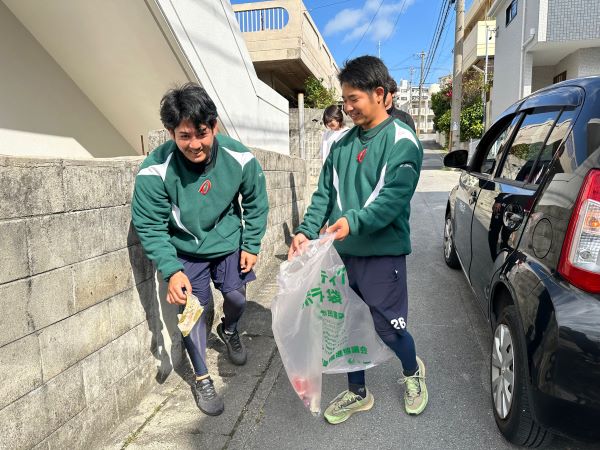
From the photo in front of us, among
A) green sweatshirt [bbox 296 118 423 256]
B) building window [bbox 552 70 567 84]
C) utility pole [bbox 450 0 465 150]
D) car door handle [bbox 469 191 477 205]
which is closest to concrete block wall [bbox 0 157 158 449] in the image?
green sweatshirt [bbox 296 118 423 256]

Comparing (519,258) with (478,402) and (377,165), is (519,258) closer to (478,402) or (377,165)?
(377,165)

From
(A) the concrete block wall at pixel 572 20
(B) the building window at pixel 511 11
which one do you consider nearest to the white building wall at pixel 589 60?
(A) the concrete block wall at pixel 572 20

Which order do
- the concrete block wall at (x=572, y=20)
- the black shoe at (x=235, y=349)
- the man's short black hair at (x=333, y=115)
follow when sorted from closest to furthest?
1. the black shoe at (x=235, y=349)
2. the man's short black hair at (x=333, y=115)
3. the concrete block wall at (x=572, y=20)

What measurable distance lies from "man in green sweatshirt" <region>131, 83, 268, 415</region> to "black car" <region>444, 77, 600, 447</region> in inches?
54.6

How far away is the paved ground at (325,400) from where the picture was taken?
2.29m

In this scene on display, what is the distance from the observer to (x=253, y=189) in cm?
269

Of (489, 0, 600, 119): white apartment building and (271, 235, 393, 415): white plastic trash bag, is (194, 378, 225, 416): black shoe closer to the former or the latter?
(271, 235, 393, 415): white plastic trash bag

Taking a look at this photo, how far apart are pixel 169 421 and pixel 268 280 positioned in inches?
92.0

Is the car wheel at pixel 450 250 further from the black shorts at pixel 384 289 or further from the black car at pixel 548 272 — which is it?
the black shorts at pixel 384 289

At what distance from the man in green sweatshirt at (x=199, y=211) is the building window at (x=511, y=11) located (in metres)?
14.1

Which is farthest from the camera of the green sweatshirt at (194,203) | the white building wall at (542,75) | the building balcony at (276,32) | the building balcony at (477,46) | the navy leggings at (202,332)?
A: the building balcony at (477,46)

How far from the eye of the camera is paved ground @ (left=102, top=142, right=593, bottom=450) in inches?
90.2

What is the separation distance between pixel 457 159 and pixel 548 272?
2.49 m

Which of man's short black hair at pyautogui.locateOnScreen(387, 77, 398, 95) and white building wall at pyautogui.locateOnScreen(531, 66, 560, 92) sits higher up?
white building wall at pyautogui.locateOnScreen(531, 66, 560, 92)
